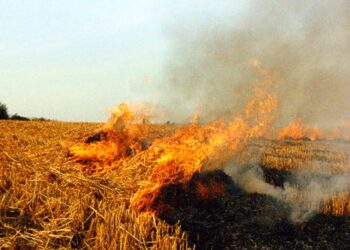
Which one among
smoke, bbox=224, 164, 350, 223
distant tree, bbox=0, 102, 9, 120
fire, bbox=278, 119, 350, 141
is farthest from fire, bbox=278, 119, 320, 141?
distant tree, bbox=0, 102, 9, 120

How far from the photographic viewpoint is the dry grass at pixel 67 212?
18.3ft

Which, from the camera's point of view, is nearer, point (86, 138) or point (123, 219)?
point (123, 219)

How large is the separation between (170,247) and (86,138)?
6080 millimetres

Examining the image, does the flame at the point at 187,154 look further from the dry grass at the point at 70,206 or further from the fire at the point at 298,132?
the fire at the point at 298,132

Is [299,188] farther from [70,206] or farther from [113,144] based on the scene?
[70,206]

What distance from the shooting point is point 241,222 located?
865 cm

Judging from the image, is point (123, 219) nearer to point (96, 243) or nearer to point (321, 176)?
A: point (96, 243)

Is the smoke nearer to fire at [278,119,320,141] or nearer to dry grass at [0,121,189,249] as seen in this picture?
dry grass at [0,121,189,249]

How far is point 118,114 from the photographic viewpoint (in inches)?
466

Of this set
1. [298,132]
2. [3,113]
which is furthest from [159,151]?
[3,113]

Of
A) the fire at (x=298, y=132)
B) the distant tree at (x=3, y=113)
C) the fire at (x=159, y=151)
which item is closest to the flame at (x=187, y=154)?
the fire at (x=159, y=151)

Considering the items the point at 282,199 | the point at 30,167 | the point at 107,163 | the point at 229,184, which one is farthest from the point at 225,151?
the point at 30,167

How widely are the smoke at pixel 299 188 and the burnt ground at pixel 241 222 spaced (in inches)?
9.6

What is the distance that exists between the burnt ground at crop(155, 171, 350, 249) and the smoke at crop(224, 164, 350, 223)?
244 millimetres
